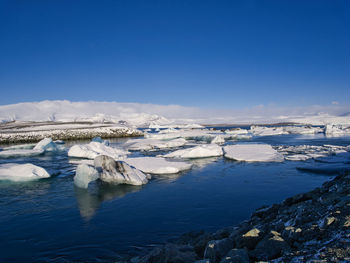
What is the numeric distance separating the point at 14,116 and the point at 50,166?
98.0 m

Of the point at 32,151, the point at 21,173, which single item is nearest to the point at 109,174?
the point at 21,173

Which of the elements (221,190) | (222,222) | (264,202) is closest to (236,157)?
(221,190)

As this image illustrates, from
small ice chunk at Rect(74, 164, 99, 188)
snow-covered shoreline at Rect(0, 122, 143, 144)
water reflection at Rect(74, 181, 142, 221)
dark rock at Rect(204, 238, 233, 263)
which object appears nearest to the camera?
dark rock at Rect(204, 238, 233, 263)

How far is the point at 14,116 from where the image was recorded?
91188 millimetres

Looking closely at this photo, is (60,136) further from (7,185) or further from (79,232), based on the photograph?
(79,232)

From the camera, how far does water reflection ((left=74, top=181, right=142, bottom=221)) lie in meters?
6.00

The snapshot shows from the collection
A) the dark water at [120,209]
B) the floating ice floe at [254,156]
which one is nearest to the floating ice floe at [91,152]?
the dark water at [120,209]

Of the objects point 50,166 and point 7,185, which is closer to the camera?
point 7,185

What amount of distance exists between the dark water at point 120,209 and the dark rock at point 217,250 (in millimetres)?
1716

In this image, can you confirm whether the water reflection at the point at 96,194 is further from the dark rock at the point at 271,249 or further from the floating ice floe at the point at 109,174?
the dark rock at the point at 271,249

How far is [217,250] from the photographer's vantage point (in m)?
2.89

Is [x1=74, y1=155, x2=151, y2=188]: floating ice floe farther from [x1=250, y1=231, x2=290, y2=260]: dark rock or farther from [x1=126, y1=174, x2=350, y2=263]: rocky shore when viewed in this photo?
[x1=250, y1=231, x2=290, y2=260]: dark rock

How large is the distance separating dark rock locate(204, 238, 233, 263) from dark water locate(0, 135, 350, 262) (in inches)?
67.5

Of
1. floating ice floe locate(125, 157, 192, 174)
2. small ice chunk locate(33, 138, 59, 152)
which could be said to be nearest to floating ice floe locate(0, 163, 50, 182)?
floating ice floe locate(125, 157, 192, 174)
